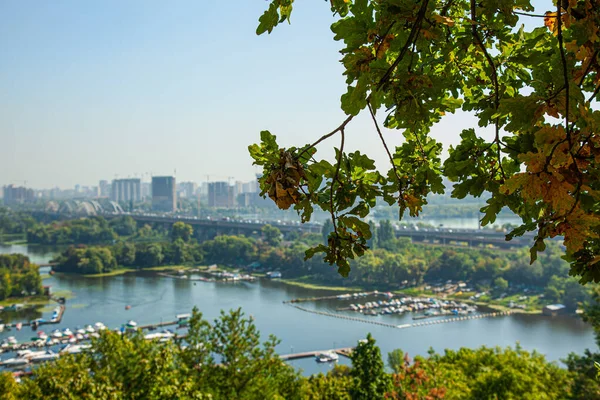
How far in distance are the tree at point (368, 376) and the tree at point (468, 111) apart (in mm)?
2583

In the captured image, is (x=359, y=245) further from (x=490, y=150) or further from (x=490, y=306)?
(x=490, y=306)

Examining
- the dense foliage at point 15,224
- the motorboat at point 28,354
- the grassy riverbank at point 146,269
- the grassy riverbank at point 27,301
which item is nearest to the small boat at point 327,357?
the motorboat at point 28,354


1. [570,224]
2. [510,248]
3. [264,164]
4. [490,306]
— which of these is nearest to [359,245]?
[264,164]

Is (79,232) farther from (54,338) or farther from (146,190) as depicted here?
(146,190)

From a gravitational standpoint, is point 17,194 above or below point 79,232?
above

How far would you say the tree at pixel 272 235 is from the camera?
2089 centimetres

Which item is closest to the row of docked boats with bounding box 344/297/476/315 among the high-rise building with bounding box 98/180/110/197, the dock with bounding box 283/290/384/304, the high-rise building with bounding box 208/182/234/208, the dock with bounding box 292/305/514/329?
the dock with bounding box 292/305/514/329

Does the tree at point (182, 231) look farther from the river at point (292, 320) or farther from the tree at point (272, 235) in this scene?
the river at point (292, 320)

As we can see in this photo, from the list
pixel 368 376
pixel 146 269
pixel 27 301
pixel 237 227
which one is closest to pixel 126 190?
pixel 237 227

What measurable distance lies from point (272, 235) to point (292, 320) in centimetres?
969

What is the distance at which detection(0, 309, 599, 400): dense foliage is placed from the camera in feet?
10.5

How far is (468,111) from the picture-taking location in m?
0.80

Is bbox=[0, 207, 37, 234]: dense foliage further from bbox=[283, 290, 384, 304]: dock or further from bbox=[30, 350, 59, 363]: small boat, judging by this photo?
bbox=[30, 350, 59, 363]: small boat

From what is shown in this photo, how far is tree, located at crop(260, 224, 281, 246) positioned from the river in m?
4.53
